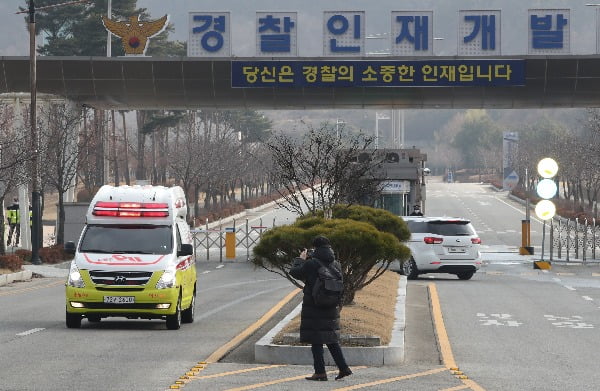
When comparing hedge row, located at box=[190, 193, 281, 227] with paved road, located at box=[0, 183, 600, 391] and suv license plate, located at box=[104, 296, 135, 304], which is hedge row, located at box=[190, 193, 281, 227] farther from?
suv license plate, located at box=[104, 296, 135, 304]

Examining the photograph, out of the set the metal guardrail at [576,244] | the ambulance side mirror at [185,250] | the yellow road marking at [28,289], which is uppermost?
the ambulance side mirror at [185,250]

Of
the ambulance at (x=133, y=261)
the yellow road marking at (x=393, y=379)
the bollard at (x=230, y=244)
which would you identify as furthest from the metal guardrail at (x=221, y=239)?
the yellow road marking at (x=393, y=379)

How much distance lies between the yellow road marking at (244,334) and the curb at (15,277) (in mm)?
9756

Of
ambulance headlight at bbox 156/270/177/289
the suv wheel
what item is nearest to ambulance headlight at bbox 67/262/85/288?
ambulance headlight at bbox 156/270/177/289

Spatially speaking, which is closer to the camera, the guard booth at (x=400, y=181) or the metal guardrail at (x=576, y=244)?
the metal guardrail at (x=576, y=244)

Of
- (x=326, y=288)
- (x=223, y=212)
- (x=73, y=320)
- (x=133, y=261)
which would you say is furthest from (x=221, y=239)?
(x=223, y=212)

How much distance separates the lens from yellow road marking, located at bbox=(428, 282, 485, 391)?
1431cm

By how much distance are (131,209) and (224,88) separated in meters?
27.6

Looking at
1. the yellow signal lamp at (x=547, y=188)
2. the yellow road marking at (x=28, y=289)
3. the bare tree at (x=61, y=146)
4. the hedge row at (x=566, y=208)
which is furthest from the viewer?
the hedge row at (x=566, y=208)

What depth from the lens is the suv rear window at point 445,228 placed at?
117 ft

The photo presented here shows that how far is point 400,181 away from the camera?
48906 mm

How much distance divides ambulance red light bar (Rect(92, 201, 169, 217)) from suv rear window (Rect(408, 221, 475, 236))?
1483cm

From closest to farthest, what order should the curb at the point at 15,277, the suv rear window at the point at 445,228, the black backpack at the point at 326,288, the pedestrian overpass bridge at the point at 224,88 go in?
the black backpack at the point at 326,288 < the curb at the point at 15,277 < the suv rear window at the point at 445,228 < the pedestrian overpass bridge at the point at 224,88

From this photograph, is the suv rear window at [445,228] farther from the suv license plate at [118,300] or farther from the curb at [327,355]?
the curb at [327,355]
